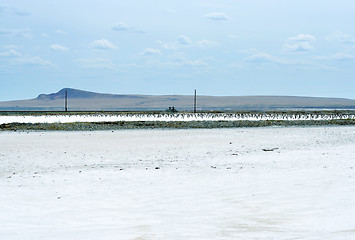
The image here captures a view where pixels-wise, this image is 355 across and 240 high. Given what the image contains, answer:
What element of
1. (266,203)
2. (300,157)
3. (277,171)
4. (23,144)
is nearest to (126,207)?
(266,203)

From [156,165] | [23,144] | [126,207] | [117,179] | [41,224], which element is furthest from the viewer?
[23,144]

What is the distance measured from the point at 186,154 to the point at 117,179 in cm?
642

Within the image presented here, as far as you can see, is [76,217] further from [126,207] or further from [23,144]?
[23,144]

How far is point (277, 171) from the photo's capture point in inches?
492

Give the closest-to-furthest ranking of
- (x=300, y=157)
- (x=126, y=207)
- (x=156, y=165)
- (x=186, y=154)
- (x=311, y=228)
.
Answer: (x=311, y=228) → (x=126, y=207) → (x=156, y=165) → (x=300, y=157) → (x=186, y=154)

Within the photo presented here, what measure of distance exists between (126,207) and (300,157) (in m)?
8.58

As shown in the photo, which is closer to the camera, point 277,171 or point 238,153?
point 277,171

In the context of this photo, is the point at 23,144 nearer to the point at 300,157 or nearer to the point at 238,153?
the point at 238,153

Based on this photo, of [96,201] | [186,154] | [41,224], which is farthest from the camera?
[186,154]

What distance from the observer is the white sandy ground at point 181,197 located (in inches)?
275

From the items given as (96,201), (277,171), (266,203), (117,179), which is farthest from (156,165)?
(266,203)

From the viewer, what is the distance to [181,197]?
369 inches

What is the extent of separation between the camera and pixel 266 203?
8.62 m

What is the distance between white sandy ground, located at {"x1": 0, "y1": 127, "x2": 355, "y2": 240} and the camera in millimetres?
6988
